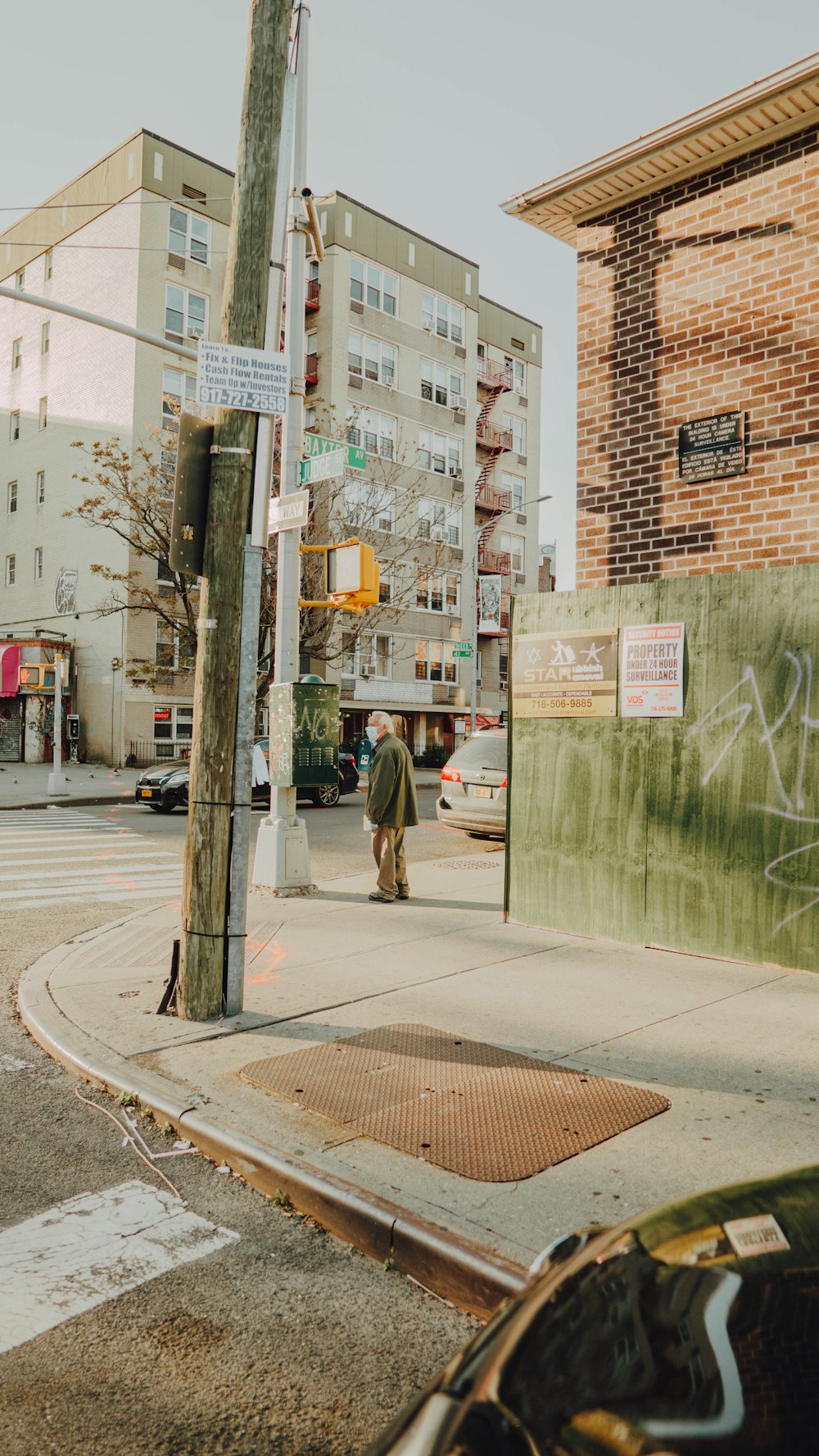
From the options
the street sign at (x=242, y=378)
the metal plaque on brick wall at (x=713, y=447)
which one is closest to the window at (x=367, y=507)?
the metal plaque on brick wall at (x=713, y=447)

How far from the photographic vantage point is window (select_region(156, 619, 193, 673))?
29016 mm

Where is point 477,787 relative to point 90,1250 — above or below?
above

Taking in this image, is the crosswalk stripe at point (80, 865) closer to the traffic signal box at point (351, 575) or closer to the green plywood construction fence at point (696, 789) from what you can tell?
the traffic signal box at point (351, 575)

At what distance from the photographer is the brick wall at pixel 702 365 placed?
715 centimetres

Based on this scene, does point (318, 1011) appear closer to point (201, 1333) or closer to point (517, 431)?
point (201, 1333)

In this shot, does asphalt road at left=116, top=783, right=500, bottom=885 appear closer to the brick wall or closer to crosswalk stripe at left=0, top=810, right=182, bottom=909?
crosswalk stripe at left=0, top=810, right=182, bottom=909

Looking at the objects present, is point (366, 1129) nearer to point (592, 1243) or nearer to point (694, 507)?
point (592, 1243)

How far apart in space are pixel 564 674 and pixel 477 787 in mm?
6203

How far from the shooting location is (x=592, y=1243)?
2.03m

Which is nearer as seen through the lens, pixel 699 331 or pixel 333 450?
pixel 699 331

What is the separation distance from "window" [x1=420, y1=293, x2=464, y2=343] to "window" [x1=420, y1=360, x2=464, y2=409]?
1.39m

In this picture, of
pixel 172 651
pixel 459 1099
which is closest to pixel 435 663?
pixel 172 651

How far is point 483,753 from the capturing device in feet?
46.3

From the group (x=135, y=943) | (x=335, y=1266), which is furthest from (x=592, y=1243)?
(x=135, y=943)
